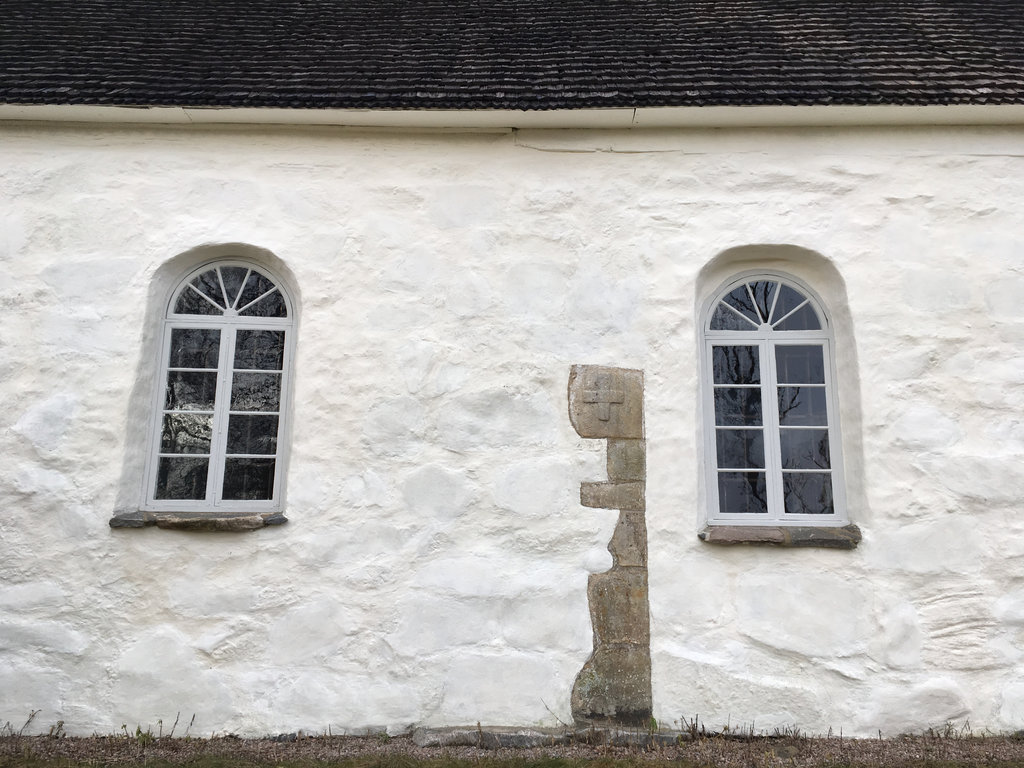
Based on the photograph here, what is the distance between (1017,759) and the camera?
3.69 m

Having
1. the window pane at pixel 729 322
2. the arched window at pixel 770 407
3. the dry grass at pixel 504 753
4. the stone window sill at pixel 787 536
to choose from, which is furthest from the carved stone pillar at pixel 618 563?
the window pane at pixel 729 322

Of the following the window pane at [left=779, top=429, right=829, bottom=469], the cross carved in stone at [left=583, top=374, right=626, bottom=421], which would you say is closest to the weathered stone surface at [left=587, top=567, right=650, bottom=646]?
the cross carved in stone at [left=583, top=374, right=626, bottom=421]

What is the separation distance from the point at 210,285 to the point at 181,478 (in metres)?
1.36

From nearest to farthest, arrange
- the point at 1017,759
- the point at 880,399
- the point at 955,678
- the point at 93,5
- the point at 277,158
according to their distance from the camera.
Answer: the point at 1017,759 < the point at 955,678 < the point at 880,399 < the point at 277,158 < the point at 93,5

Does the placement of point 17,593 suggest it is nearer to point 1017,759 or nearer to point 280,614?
point 280,614

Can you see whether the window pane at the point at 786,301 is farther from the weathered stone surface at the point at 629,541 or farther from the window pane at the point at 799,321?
the weathered stone surface at the point at 629,541

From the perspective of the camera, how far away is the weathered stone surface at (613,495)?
4254 millimetres

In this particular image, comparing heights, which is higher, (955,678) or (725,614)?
(725,614)

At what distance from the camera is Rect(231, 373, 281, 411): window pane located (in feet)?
15.1

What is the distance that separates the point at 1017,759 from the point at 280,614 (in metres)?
4.30

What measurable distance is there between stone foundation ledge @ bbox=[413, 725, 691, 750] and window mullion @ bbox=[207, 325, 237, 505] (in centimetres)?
206

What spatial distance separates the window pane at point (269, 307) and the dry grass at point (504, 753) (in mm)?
2720

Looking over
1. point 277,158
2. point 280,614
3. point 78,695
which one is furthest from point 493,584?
point 277,158

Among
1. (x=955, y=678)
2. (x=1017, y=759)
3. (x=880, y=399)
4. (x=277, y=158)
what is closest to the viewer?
(x=1017, y=759)
